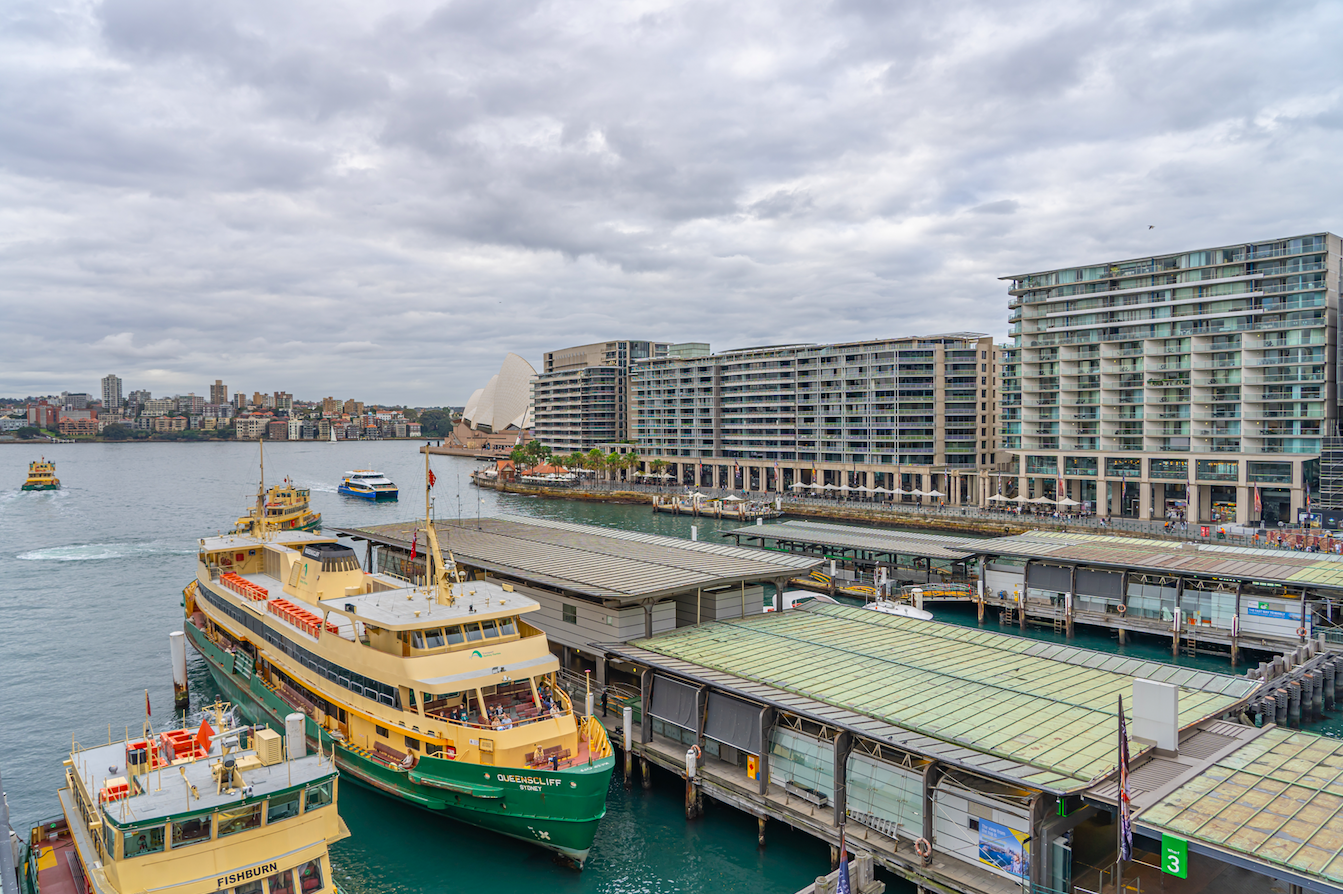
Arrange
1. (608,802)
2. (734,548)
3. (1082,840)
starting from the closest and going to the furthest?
1. (1082,840)
2. (608,802)
3. (734,548)

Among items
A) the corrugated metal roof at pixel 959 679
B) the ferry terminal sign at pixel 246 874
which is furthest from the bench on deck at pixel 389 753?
the corrugated metal roof at pixel 959 679

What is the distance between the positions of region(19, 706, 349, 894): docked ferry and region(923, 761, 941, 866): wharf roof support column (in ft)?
49.6

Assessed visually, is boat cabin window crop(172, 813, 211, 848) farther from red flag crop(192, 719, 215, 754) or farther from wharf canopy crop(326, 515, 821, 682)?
wharf canopy crop(326, 515, 821, 682)

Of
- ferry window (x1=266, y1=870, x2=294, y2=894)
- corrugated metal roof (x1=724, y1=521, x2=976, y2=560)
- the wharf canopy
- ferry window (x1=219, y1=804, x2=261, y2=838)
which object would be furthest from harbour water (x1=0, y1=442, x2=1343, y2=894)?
ferry window (x1=219, y1=804, x2=261, y2=838)

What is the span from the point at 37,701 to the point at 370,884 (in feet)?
94.8

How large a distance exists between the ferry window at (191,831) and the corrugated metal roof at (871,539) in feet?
163

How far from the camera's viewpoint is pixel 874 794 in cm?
2367

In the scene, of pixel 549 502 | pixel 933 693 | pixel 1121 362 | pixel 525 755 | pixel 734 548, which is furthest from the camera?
pixel 549 502

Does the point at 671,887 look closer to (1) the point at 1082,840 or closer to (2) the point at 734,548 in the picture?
(1) the point at 1082,840

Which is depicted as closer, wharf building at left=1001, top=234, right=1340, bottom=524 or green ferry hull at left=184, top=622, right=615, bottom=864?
green ferry hull at left=184, top=622, right=615, bottom=864

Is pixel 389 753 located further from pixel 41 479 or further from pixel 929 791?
pixel 41 479

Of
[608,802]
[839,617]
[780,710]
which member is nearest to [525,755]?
[608,802]

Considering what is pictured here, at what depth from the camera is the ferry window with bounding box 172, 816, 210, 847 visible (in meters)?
16.5

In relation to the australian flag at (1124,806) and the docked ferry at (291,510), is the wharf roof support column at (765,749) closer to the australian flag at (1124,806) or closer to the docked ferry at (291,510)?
the australian flag at (1124,806)
